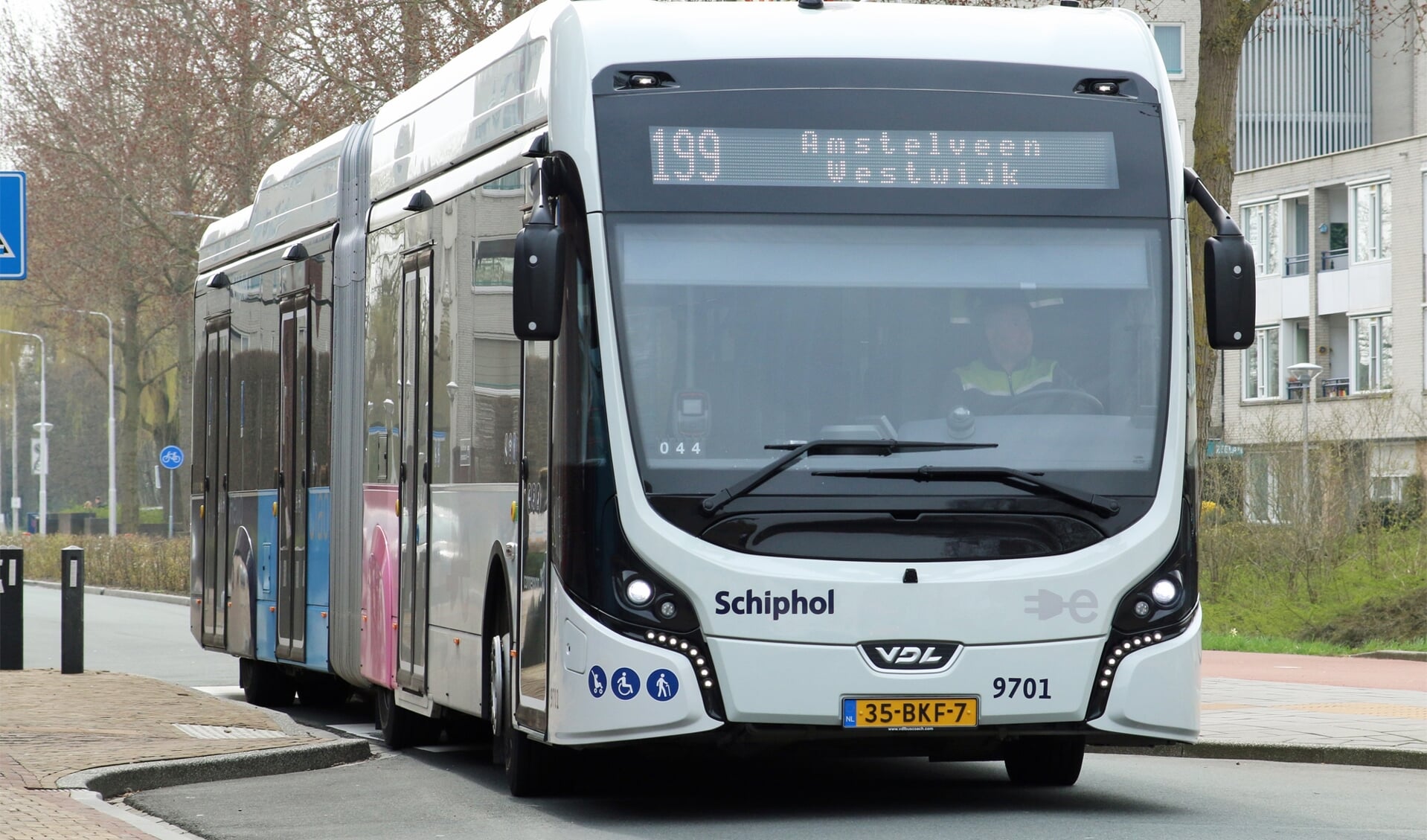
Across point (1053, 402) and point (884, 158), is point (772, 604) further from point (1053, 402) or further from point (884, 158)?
point (884, 158)

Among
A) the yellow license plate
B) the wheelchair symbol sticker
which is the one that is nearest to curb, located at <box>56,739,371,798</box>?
the wheelchair symbol sticker

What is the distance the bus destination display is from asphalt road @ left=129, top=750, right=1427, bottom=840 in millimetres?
2560

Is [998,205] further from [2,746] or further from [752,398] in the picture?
[2,746]

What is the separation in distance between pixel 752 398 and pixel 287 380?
23.3ft

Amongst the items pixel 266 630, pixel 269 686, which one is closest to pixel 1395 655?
pixel 269 686

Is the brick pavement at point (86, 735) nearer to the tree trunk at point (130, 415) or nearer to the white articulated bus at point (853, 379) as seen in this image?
the white articulated bus at point (853, 379)

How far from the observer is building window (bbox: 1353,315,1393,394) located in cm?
5934

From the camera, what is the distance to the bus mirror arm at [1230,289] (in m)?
8.99

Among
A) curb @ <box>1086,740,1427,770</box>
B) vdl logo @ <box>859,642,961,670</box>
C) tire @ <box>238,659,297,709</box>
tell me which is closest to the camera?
vdl logo @ <box>859,642,961,670</box>

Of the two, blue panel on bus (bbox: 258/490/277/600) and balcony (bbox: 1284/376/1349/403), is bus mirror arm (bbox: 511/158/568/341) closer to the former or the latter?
blue panel on bus (bbox: 258/490/277/600)

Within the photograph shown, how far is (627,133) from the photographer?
904cm

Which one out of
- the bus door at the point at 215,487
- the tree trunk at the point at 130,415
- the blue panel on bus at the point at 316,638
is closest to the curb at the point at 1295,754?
the blue panel on bus at the point at 316,638

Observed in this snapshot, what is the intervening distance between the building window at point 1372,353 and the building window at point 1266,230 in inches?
156

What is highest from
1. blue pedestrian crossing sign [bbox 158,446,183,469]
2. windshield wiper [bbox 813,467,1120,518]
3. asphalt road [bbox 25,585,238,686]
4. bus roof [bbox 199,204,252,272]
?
bus roof [bbox 199,204,252,272]
